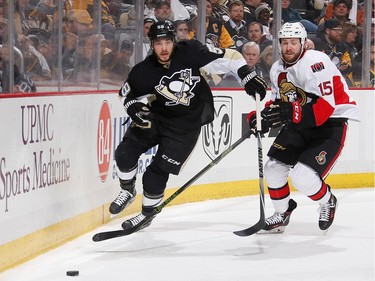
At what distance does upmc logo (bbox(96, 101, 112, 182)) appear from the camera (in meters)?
6.09

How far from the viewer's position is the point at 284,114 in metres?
5.42

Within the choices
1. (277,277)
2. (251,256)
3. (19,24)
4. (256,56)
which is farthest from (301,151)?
(256,56)

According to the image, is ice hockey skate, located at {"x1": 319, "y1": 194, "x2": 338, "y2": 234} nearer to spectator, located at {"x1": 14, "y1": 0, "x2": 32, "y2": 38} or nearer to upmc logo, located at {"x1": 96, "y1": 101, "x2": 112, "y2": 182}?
upmc logo, located at {"x1": 96, "y1": 101, "x2": 112, "y2": 182}

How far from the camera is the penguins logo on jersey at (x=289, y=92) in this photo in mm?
5672

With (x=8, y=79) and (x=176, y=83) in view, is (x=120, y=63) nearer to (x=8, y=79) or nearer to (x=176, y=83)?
(x=176, y=83)

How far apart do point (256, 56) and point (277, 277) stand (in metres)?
3.64

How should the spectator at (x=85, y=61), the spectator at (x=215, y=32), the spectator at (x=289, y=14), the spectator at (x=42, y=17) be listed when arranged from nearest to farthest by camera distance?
the spectator at (x=42, y=17) → the spectator at (x=85, y=61) → the spectator at (x=215, y=32) → the spectator at (x=289, y=14)

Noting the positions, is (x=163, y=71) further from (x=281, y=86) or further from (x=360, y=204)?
(x=360, y=204)

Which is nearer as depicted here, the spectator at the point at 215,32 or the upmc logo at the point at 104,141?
the upmc logo at the point at 104,141

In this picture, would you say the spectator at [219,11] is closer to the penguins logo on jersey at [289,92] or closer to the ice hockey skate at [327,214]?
the penguins logo on jersey at [289,92]

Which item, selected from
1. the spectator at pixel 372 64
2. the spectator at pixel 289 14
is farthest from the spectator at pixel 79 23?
the spectator at pixel 372 64

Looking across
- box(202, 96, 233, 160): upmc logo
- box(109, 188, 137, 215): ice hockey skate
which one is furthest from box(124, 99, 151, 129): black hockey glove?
box(202, 96, 233, 160): upmc logo

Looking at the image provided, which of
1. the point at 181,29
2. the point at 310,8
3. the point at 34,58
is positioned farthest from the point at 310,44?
the point at 34,58

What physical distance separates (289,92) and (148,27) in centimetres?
172
